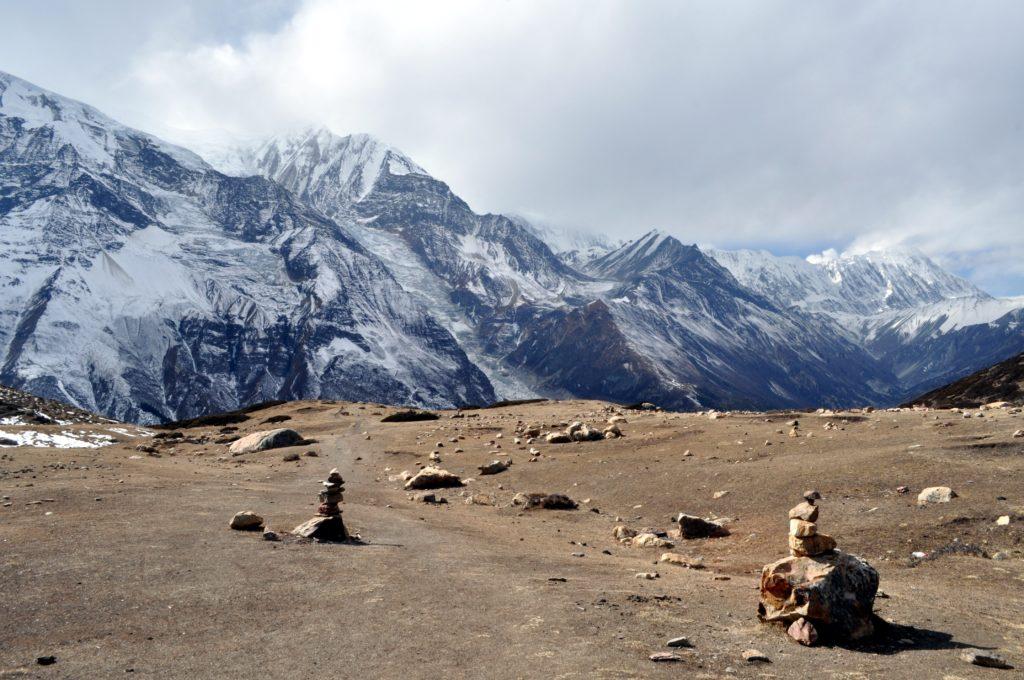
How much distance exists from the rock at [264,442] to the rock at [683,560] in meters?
32.8

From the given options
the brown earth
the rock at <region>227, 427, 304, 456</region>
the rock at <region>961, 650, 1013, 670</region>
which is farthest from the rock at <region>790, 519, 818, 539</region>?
the rock at <region>227, 427, 304, 456</region>

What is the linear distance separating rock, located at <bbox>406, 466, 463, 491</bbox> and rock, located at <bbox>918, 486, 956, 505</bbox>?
17501 mm

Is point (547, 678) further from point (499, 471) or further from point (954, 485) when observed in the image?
point (499, 471)

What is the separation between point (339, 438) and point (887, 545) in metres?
39.2

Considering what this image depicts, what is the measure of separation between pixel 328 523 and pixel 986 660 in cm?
1392

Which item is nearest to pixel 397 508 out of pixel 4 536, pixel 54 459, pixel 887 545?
pixel 4 536

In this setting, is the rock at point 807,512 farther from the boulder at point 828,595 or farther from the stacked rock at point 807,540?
the boulder at point 828,595

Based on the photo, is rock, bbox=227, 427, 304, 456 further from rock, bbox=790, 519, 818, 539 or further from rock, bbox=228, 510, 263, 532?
rock, bbox=790, 519, 818, 539

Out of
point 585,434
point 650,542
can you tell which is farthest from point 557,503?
point 585,434

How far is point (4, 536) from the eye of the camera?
13695 mm

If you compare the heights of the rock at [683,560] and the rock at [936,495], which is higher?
the rock at [936,495]

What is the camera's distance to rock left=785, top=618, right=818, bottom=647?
928 cm

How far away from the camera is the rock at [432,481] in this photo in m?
26.9

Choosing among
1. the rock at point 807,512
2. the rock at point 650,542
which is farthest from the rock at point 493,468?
the rock at point 807,512
